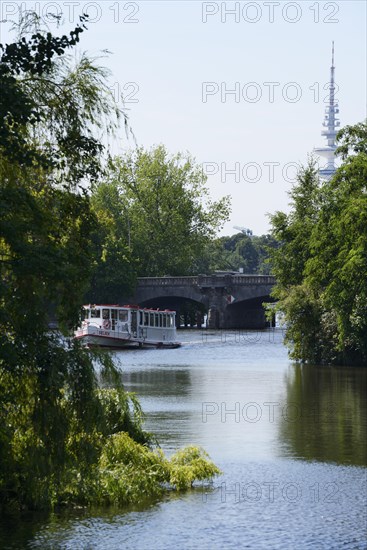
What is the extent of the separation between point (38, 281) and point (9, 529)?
4.80 m

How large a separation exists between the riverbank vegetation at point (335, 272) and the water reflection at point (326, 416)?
3.42 metres

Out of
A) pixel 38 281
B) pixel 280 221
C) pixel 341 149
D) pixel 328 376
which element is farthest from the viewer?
pixel 280 221

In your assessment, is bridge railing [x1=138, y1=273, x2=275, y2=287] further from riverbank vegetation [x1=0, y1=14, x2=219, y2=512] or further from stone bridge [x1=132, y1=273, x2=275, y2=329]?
riverbank vegetation [x1=0, y1=14, x2=219, y2=512]

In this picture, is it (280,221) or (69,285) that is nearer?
(69,285)

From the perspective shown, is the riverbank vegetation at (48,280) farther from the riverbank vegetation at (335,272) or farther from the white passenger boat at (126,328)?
the white passenger boat at (126,328)

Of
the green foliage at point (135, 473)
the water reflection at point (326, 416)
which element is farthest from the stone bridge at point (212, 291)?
the green foliage at point (135, 473)

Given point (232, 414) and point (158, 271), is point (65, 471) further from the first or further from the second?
point (158, 271)

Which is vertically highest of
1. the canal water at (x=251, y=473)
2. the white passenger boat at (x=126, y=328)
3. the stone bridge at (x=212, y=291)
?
the stone bridge at (x=212, y=291)

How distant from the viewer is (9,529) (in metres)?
21.9

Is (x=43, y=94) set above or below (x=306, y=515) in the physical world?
above

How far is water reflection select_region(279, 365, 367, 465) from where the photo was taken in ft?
105

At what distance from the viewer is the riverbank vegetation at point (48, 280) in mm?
19344

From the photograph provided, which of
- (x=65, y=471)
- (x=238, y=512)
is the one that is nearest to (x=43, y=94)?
(x=65, y=471)

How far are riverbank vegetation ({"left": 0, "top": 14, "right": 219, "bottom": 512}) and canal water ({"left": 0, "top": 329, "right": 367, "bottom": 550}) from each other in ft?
2.94
